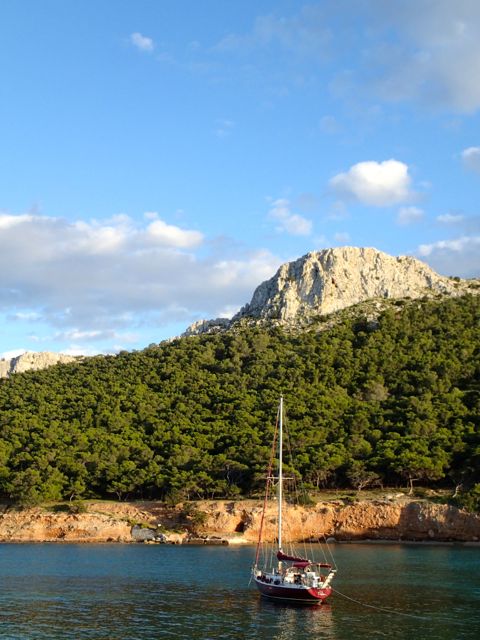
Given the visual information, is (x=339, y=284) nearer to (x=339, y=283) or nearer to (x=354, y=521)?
(x=339, y=283)

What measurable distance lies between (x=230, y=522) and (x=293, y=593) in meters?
37.2

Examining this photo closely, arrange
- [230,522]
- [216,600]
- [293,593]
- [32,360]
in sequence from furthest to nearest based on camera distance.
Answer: [32,360], [230,522], [216,600], [293,593]

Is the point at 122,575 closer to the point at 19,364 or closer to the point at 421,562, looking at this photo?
the point at 421,562

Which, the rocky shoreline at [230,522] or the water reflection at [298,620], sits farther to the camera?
the rocky shoreline at [230,522]

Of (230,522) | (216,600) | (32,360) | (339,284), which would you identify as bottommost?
(216,600)

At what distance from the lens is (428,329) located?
11438 centimetres

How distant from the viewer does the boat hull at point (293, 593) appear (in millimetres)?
A: 38250

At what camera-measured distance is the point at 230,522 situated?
75500mm

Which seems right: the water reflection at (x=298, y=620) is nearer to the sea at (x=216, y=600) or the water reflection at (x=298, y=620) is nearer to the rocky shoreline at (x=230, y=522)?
the sea at (x=216, y=600)

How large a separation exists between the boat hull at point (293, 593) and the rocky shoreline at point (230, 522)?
33.0m

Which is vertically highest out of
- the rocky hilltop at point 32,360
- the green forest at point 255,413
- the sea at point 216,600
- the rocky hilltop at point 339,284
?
the rocky hilltop at point 339,284

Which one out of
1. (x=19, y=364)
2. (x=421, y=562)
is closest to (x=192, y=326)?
(x=19, y=364)

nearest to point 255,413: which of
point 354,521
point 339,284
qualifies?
point 354,521

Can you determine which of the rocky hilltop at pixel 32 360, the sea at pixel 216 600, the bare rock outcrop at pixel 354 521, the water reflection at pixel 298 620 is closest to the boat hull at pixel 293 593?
the water reflection at pixel 298 620
